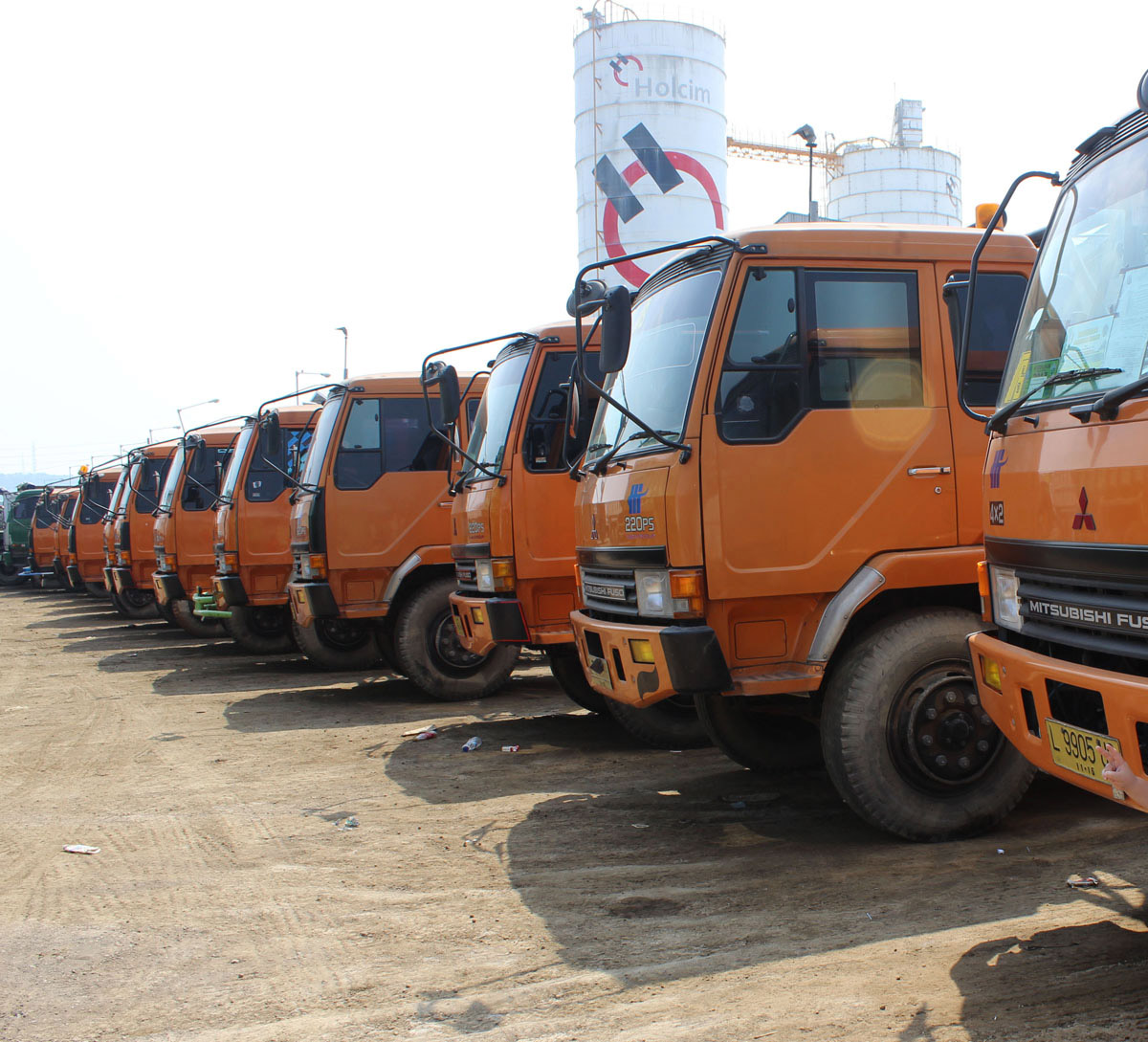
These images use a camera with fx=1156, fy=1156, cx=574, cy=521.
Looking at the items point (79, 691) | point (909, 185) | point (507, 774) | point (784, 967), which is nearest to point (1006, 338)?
point (784, 967)

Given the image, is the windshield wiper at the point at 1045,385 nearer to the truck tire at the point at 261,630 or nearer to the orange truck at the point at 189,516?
the truck tire at the point at 261,630

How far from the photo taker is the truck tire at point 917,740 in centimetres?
498

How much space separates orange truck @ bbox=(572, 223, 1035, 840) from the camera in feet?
16.5

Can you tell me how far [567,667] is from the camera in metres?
8.29

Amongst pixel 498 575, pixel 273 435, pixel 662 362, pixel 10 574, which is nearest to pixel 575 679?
pixel 498 575

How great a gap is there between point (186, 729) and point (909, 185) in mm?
41837

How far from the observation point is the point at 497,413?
8.35m

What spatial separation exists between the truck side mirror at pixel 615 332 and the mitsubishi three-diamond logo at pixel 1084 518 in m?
2.03

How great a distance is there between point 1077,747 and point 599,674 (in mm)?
2645

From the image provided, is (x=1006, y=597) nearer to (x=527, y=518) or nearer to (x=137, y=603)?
(x=527, y=518)

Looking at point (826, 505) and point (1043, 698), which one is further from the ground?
point (826, 505)

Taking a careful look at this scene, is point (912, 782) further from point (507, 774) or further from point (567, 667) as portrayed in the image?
point (567, 667)

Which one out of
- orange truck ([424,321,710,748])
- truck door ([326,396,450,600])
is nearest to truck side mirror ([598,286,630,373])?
orange truck ([424,321,710,748])

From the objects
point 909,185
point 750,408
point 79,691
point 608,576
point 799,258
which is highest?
point 909,185
